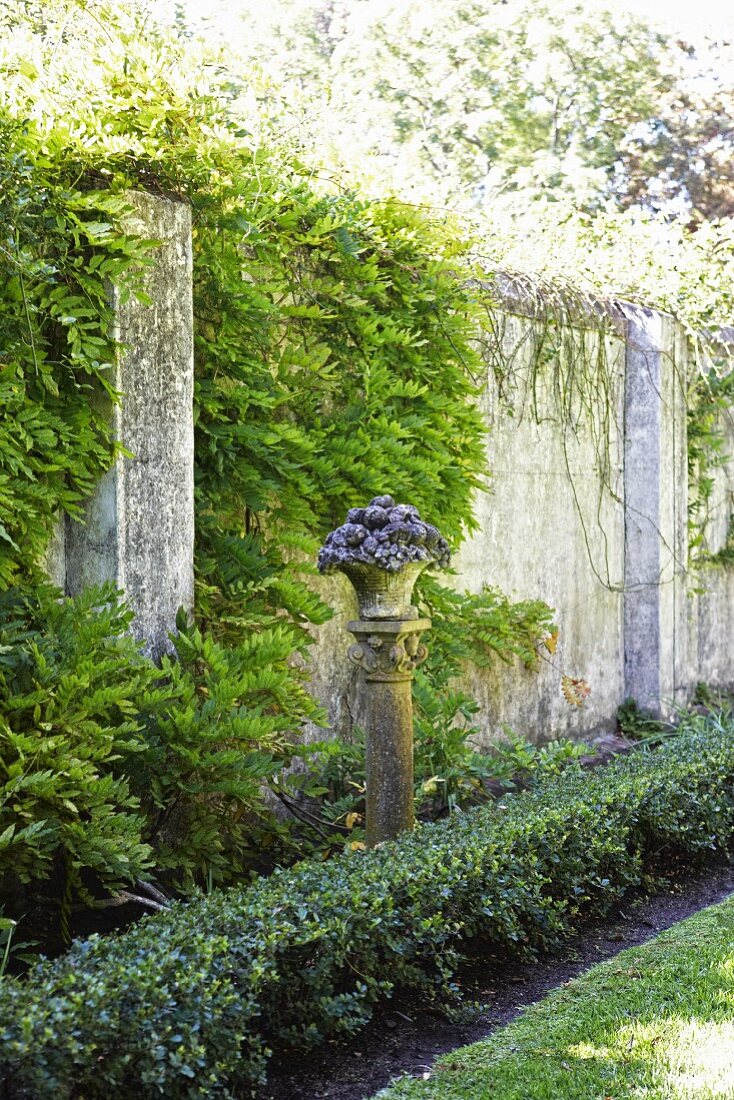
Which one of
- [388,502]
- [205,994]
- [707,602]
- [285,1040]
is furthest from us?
[707,602]

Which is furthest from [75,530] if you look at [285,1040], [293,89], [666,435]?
[666,435]

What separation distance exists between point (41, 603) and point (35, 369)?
0.81 meters

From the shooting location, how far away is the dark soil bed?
3105mm

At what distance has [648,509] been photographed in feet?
28.3

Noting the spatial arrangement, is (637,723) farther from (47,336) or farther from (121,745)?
(47,336)

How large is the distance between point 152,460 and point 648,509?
16.9 feet

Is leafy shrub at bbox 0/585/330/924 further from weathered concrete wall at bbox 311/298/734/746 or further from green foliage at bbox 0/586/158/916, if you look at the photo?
weathered concrete wall at bbox 311/298/734/746

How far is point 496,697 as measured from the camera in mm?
7016

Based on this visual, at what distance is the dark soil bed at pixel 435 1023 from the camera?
311 centimetres

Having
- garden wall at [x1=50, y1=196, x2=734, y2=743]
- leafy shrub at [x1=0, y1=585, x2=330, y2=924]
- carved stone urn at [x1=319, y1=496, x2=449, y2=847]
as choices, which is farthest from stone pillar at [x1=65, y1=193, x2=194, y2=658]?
carved stone urn at [x1=319, y1=496, x2=449, y2=847]

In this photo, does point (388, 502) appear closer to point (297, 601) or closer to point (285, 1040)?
point (297, 601)

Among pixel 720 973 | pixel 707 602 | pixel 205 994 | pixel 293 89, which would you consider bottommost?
pixel 720 973

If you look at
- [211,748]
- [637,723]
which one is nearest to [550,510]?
[637,723]

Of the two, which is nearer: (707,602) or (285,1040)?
(285,1040)
